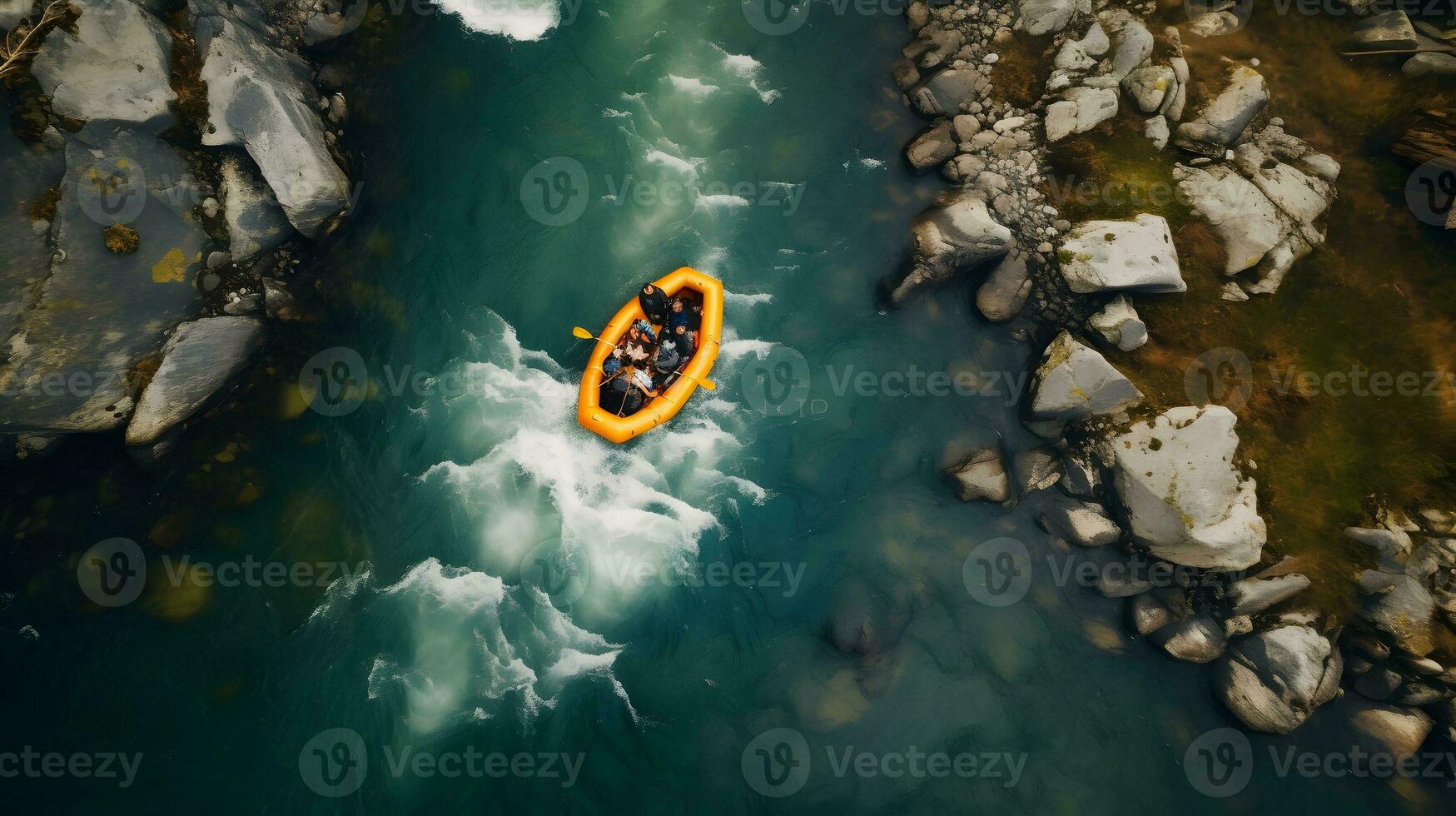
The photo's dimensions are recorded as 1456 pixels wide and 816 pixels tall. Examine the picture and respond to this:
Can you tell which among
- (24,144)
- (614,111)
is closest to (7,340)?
(24,144)

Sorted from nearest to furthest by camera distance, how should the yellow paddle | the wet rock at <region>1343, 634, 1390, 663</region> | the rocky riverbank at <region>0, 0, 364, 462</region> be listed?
the wet rock at <region>1343, 634, 1390, 663</region> → the rocky riverbank at <region>0, 0, 364, 462</region> → the yellow paddle

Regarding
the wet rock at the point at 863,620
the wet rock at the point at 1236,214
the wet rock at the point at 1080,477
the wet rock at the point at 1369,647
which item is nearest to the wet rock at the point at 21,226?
the wet rock at the point at 863,620

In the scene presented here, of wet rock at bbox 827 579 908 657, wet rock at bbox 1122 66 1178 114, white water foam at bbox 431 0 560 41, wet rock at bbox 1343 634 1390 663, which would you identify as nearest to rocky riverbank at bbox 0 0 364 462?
white water foam at bbox 431 0 560 41

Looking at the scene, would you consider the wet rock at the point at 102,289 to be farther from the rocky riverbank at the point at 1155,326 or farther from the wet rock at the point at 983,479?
the wet rock at the point at 983,479

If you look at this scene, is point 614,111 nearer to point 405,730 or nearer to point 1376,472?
point 405,730

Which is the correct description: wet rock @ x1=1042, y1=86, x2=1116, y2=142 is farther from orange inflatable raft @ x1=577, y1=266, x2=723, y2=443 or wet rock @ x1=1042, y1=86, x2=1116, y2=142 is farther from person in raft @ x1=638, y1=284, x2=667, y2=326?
person in raft @ x1=638, y1=284, x2=667, y2=326

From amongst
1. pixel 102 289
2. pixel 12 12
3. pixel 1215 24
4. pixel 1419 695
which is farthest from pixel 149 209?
pixel 1419 695
